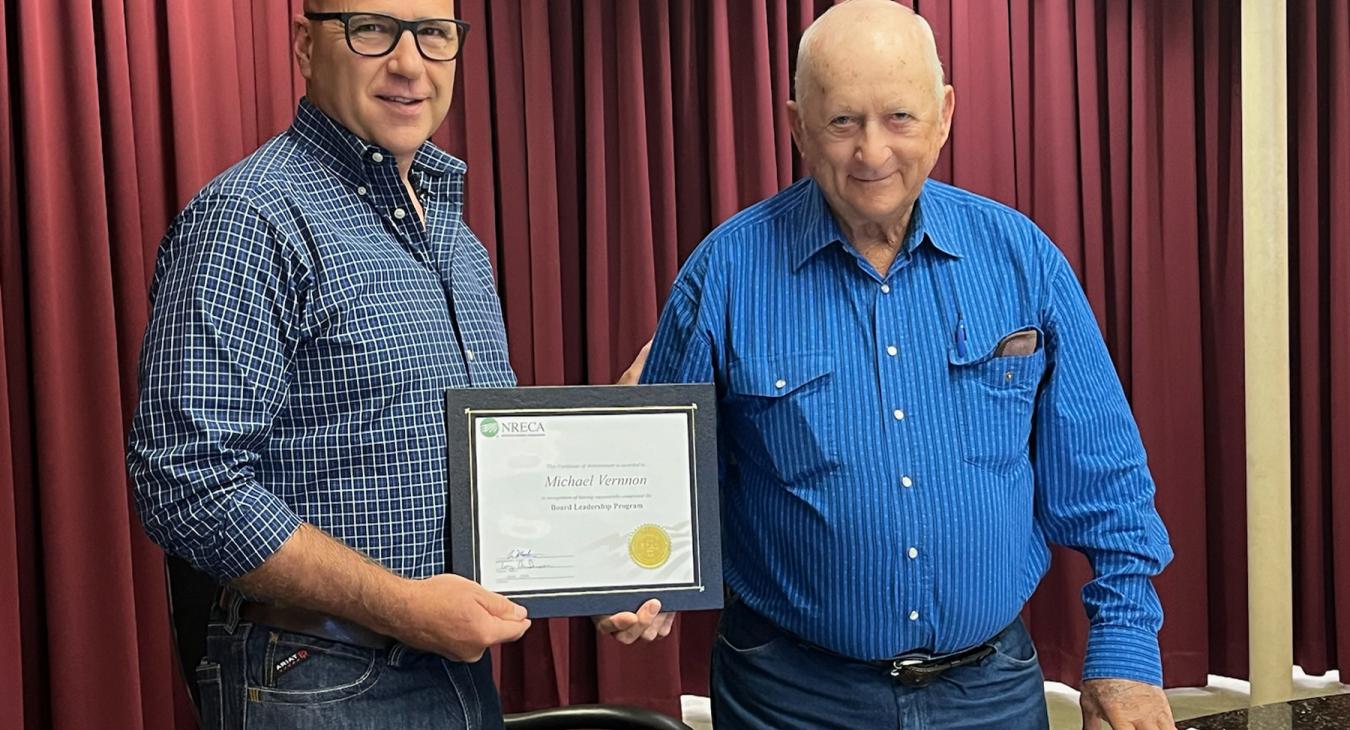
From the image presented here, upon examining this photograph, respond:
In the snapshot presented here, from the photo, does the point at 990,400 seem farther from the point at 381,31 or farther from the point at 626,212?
the point at 626,212

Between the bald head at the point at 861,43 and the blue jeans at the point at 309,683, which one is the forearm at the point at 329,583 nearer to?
the blue jeans at the point at 309,683

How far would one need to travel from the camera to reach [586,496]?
1.58 m

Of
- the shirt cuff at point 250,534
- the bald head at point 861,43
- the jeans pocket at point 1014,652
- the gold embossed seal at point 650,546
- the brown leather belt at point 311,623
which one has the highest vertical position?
the bald head at point 861,43

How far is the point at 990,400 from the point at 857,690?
1.39 ft

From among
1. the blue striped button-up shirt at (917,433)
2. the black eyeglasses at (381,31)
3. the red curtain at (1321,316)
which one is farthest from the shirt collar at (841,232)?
the red curtain at (1321,316)

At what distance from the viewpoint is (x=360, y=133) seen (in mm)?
1619

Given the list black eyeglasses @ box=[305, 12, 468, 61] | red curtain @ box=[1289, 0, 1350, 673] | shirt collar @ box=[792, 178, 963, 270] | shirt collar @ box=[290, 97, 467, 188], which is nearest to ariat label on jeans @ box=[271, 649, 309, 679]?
shirt collar @ box=[290, 97, 467, 188]

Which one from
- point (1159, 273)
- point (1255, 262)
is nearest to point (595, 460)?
point (1255, 262)

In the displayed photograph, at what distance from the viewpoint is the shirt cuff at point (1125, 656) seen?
5.77ft

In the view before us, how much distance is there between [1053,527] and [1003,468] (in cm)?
15

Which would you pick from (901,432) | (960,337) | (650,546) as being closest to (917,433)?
(901,432)

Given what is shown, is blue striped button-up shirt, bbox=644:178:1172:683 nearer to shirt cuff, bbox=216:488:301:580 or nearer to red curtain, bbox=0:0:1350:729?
shirt cuff, bbox=216:488:301:580

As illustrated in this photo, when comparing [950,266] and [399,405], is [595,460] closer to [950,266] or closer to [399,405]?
[399,405]

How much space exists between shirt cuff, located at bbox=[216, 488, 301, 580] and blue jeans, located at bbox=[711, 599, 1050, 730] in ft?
2.34
